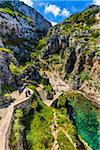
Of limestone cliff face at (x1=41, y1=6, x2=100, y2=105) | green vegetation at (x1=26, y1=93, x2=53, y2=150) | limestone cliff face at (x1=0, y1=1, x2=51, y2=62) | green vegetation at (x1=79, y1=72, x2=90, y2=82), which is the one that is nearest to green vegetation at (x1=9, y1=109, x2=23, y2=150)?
green vegetation at (x1=26, y1=93, x2=53, y2=150)

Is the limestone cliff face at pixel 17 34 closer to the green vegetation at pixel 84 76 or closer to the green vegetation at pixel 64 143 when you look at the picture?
the green vegetation at pixel 84 76

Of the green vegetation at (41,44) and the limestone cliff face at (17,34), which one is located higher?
the limestone cliff face at (17,34)

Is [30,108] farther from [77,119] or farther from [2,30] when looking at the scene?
[2,30]

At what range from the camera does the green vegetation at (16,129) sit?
48.4 m

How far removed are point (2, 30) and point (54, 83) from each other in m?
37.1

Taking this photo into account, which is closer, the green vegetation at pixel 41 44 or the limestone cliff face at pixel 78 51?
the limestone cliff face at pixel 78 51

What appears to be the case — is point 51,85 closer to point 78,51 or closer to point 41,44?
point 78,51

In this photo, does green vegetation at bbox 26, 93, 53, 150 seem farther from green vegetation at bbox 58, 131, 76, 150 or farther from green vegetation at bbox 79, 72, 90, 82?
→ green vegetation at bbox 79, 72, 90, 82

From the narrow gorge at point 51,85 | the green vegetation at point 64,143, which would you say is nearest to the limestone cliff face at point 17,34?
the narrow gorge at point 51,85

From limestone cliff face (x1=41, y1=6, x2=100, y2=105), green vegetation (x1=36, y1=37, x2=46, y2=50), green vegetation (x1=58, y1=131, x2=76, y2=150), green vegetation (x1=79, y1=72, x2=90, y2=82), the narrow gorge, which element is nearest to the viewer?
green vegetation (x1=58, y1=131, x2=76, y2=150)

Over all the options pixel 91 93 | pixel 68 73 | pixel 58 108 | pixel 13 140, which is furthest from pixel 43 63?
pixel 13 140

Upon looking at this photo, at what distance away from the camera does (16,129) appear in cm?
5372

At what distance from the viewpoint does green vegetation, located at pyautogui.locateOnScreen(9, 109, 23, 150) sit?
48.4m

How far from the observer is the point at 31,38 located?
188 metres
